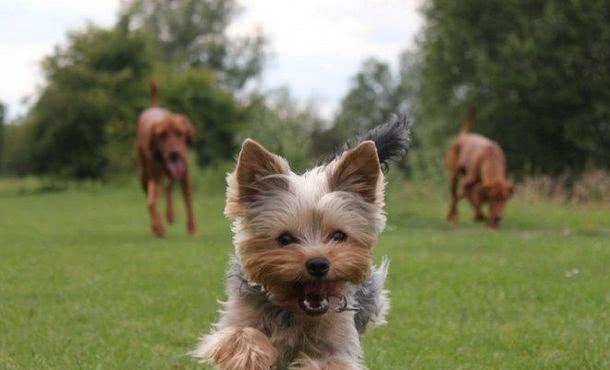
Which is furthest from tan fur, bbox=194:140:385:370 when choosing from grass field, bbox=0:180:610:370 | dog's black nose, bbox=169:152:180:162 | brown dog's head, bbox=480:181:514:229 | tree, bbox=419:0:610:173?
tree, bbox=419:0:610:173

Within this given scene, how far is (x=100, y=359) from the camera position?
633 centimetres

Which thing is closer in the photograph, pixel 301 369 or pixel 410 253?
pixel 301 369

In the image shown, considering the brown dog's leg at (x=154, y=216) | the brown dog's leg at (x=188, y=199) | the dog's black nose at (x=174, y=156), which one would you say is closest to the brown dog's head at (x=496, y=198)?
the brown dog's leg at (x=188, y=199)

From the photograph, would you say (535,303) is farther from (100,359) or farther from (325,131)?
(325,131)

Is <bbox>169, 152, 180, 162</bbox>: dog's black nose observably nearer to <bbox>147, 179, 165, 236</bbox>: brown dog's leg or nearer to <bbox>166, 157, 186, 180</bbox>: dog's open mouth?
<bbox>166, 157, 186, 180</bbox>: dog's open mouth

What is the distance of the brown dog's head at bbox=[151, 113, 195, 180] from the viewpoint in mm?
15875

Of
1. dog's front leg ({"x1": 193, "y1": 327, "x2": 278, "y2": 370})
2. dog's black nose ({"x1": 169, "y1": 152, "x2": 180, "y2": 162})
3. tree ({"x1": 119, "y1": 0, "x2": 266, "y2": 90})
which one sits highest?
tree ({"x1": 119, "y1": 0, "x2": 266, "y2": 90})

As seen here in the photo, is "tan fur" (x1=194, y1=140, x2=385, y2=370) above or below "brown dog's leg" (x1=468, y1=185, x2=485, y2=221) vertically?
above

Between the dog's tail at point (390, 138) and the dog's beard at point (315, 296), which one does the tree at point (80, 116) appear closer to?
the dog's tail at point (390, 138)

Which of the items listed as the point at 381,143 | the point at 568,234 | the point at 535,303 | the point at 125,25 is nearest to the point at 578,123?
the point at 568,234

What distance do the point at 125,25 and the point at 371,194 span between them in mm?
45191

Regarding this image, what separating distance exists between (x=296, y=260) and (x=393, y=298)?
5058mm

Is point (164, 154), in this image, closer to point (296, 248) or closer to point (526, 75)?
point (296, 248)

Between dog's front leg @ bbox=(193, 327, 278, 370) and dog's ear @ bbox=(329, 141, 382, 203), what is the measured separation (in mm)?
873
